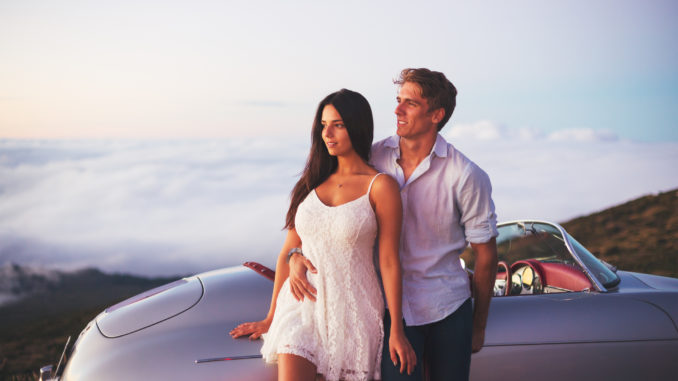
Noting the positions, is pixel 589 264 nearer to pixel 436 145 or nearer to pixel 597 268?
pixel 597 268

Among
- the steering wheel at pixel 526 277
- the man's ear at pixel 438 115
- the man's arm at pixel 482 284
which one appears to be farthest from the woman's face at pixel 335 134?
the steering wheel at pixel 526 277

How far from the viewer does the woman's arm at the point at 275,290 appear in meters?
2.40

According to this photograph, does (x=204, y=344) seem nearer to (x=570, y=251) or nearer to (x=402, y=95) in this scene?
(x=402, y=95)

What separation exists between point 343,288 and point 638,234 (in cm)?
944

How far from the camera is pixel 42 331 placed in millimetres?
9320

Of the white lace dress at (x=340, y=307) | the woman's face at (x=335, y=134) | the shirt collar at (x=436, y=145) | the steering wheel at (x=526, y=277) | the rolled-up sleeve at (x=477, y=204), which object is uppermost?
the woman's face at (x=335, y=134)

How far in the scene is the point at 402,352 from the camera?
2.17 meters

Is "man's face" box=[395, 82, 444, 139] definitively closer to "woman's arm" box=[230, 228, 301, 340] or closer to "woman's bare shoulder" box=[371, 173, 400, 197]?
"woman's bare shoulder" box=[371, 173, 400, 197]

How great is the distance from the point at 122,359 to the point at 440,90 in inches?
75.1

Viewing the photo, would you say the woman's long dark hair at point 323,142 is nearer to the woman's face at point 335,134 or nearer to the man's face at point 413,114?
the woman's face at point 335,134

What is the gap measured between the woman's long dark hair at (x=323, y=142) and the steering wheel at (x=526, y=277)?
4.29 ft

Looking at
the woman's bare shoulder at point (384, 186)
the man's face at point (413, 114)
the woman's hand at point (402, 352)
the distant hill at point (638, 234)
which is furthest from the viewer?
the distant hill at point (638, 234)

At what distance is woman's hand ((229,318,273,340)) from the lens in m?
2.39

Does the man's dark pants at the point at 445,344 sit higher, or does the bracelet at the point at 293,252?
the bracelet at the point at 293,252
